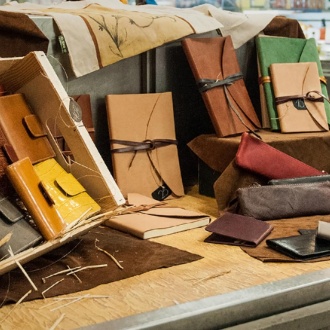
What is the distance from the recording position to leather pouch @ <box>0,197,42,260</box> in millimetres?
1499

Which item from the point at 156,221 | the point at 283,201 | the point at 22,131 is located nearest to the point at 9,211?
the point at 22,131

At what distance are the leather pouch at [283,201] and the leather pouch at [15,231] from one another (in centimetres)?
71

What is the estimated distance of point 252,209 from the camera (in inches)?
78.2

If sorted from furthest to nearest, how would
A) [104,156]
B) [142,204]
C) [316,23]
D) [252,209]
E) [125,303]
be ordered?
[316,23] < [104,156] < [142,204] < [252,209] < [125,303]

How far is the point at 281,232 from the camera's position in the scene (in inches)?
74.3

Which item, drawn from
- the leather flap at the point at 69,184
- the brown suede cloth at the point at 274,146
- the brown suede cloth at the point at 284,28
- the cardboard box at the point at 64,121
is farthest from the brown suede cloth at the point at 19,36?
the brown suede cloth at the point at 284,28

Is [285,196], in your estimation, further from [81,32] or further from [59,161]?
[81,32]

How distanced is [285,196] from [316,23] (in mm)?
3797

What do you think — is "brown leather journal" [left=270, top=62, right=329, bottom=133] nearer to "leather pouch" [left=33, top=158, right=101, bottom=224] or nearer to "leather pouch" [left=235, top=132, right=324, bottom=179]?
"leather pouch" [left=235, top=132, right=324, bottom=179]

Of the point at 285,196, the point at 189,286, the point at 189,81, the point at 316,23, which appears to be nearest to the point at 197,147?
the point at 189,81

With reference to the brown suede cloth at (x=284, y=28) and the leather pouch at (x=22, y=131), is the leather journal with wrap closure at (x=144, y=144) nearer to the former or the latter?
the leather pouch at (x=22, y=131)

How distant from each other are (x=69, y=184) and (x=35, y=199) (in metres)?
0.18

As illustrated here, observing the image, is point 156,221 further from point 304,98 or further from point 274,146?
point 304,98

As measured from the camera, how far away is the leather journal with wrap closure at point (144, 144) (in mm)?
2277
